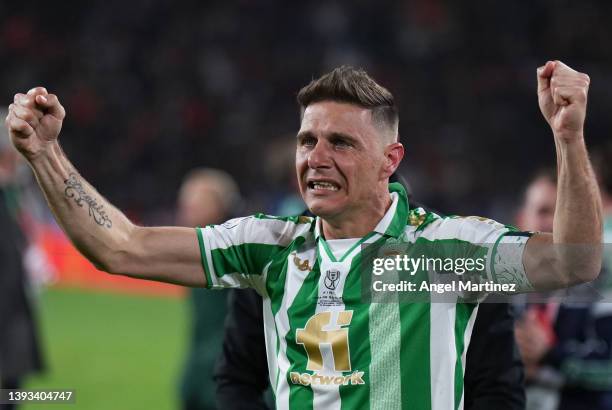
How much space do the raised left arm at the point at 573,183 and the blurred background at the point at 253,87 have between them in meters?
10.6

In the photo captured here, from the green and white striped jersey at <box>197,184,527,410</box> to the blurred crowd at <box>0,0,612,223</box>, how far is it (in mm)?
11228

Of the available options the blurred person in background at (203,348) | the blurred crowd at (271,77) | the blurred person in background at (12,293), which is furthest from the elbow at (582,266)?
the blurred crowd at (271,77)

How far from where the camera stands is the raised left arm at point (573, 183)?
8.17ft

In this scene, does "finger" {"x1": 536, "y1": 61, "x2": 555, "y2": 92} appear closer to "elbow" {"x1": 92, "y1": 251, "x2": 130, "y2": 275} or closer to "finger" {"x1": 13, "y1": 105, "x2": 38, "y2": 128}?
"elbow" {"x1": 92, "y1": 251, "x2": 130, "y2": 275}

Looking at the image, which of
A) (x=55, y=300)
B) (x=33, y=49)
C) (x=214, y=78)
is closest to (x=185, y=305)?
(x=55, y=300)

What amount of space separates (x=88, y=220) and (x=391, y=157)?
0.89 m

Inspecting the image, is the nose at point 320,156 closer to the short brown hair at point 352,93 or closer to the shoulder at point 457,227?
the short brown hair at point 352,93

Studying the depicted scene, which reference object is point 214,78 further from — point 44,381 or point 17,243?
point 17,243

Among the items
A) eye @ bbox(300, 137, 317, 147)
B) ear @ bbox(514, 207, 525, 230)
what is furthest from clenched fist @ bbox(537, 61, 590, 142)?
ear @ bbox(514, 207, 525, 230)

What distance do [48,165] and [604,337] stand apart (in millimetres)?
2348

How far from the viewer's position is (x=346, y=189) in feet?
9.53

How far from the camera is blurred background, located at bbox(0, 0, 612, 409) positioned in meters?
14.9

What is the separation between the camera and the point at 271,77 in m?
17.4

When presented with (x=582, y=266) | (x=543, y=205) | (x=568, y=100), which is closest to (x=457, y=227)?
(x=582, y=266)
